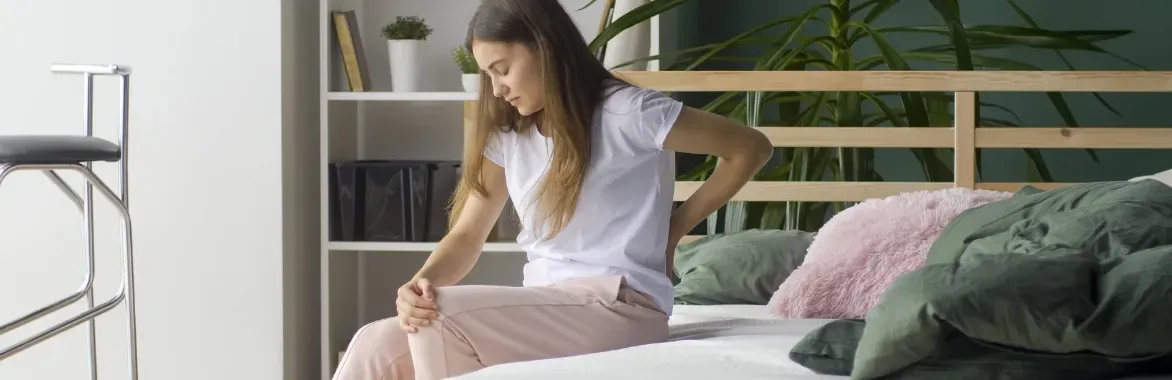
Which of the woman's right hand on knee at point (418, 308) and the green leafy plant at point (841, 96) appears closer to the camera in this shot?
the woman's right hand on knee at point (418, 308)

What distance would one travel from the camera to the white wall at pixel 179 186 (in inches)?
108

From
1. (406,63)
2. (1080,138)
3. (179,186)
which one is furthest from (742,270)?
(179,186)

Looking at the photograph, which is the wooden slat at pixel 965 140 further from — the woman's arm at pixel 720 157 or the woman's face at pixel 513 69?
the woman's face at pixel 513 69

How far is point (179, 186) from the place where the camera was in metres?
2.79

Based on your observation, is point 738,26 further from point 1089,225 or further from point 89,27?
point 1089,225

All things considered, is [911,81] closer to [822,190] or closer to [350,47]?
[822,190]

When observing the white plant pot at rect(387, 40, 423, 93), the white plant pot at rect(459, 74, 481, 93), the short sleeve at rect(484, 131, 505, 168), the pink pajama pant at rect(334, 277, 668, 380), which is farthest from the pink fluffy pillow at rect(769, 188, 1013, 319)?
the white plant pot at rect(387, 40, 423, 93)

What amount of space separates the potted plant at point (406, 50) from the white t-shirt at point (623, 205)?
130 centimetres

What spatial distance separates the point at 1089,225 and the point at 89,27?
2.14 m

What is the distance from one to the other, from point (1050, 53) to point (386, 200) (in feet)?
5.60

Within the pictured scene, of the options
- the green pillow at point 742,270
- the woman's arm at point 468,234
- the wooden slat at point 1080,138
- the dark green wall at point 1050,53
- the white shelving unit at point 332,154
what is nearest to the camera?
the woman's arm at point 468,234

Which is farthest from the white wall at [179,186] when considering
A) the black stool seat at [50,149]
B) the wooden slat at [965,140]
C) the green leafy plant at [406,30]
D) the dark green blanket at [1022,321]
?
the dark green blanket at [1022,321]

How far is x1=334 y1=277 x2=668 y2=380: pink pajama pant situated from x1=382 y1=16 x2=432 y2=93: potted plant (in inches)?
55.8

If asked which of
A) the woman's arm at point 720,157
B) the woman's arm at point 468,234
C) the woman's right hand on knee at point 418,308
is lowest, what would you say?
the woman's right hand on knee at point 418,308
